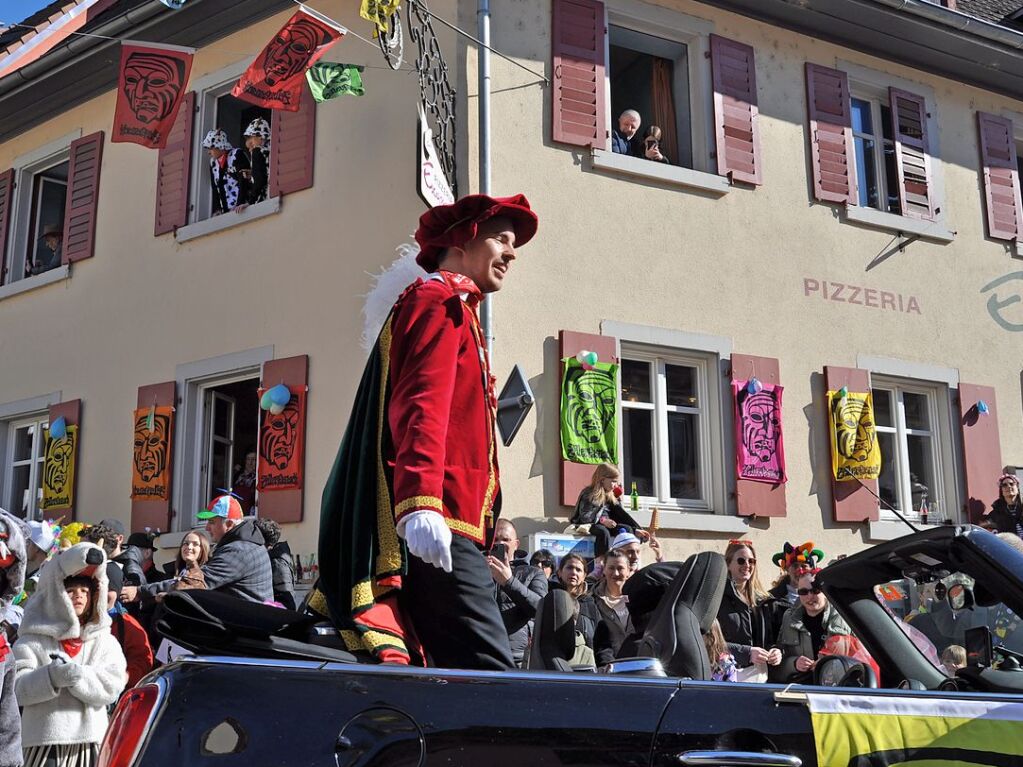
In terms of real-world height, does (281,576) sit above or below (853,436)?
below

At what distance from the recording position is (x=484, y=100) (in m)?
11.2

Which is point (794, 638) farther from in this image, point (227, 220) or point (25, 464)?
point (25, 464)

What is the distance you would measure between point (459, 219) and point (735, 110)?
Result: 9.12m

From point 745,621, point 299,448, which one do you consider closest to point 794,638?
point 745,621

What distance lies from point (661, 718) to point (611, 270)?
30.3 feet

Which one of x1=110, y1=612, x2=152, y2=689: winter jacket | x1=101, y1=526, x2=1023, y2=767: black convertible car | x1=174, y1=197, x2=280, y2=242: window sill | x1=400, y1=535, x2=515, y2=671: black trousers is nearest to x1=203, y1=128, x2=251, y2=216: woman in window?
x1=174, y1=197, x2=280, y2=242: window sill

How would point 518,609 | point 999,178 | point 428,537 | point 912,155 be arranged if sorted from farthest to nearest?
point 999,178 < point 912,155 < point 518,609 < point 428,537

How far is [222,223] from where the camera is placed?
40.7 ft

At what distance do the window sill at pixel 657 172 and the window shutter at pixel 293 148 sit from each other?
252 centimetres

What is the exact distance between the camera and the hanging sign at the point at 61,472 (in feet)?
43.2

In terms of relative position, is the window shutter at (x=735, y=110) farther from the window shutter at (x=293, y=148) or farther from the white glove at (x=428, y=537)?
the white glove at (x=428, y=537)

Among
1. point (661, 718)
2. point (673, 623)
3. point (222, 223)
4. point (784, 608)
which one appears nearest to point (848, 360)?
point (784, 608)

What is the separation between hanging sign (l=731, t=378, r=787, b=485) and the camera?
1185 cm

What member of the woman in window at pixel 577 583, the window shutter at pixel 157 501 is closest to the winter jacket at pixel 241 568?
the woman in window at pixel 577 583
